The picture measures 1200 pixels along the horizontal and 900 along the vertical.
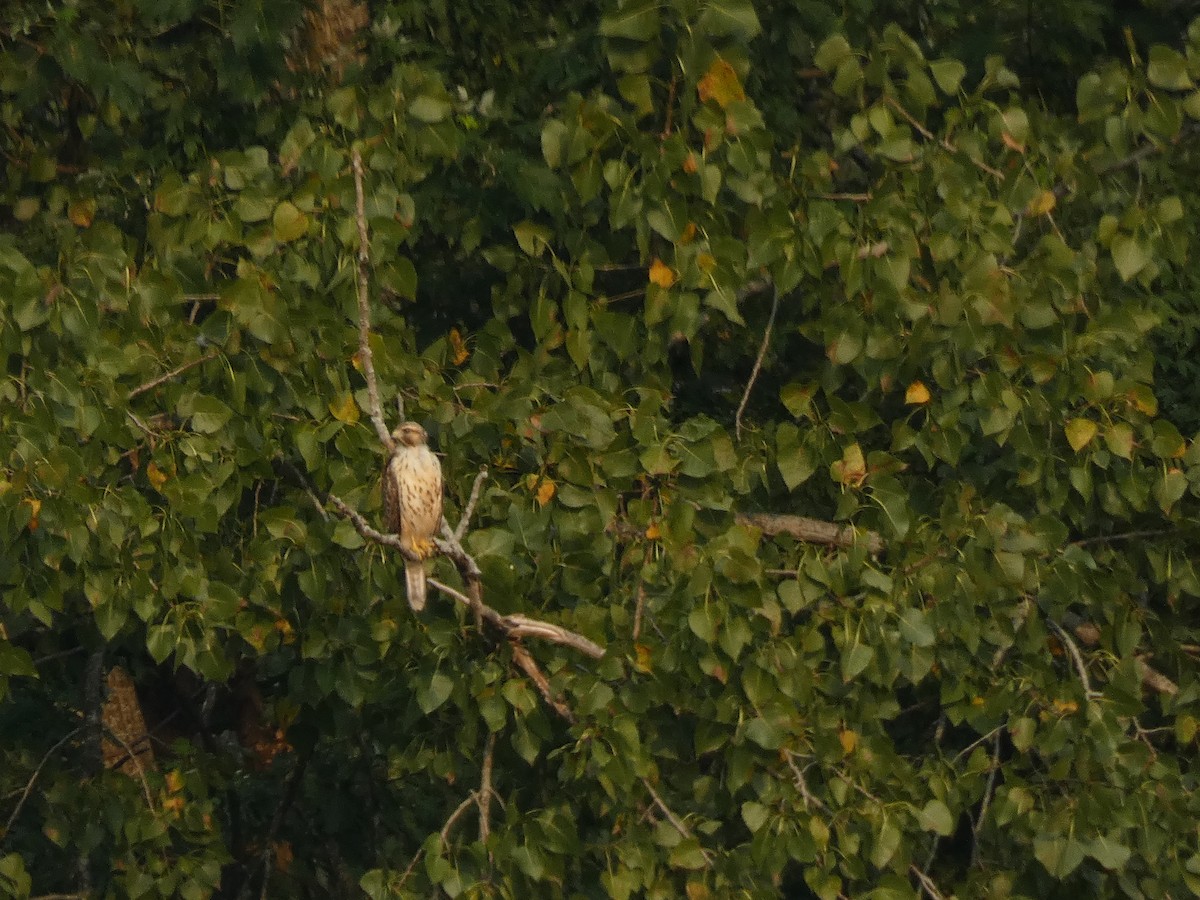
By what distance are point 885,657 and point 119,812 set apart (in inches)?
74.7

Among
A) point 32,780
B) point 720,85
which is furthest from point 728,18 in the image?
point 32,780

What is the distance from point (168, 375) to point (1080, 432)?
6.38 feet

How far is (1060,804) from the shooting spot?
14.7 feet

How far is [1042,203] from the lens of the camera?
4.40m

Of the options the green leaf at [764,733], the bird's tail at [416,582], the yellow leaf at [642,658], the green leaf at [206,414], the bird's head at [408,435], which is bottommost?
Result: the green leaf at [764,733]

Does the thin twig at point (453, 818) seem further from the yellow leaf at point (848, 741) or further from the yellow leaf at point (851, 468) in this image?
the yellow leaf at point (851, 468)

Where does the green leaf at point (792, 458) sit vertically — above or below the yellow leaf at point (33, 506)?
below

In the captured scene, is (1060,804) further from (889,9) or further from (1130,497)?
(889,9)

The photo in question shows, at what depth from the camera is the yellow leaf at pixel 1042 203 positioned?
4.39 meters

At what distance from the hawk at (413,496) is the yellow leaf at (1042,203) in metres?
1.44

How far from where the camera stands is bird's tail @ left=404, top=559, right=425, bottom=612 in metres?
3.84

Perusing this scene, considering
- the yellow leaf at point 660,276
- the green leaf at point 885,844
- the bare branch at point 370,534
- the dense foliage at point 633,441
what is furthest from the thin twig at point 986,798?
the bare branch at point 370,534

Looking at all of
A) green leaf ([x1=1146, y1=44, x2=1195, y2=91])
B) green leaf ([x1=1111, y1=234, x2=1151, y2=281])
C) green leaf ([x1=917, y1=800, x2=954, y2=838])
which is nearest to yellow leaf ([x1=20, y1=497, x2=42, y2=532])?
green leaf ([x1=917, y1=800, x2=954, y2=838])

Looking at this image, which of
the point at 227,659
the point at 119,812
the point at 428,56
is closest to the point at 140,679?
the point at 119,812
